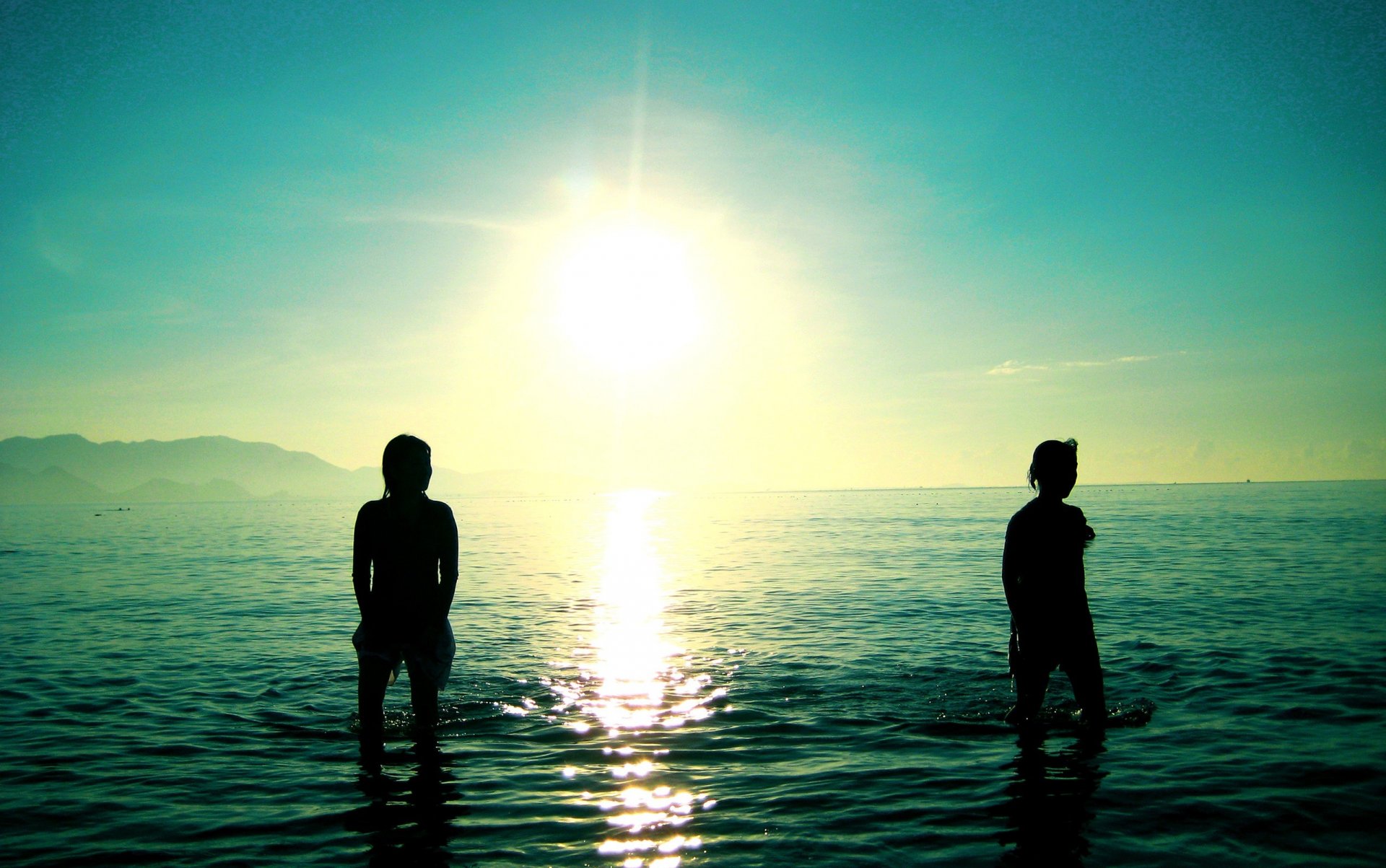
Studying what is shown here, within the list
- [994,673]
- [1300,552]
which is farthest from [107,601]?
[1300,552]

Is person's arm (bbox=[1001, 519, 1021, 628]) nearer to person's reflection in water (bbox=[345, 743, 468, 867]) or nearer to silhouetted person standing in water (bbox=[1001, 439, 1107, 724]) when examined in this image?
silhouetted person standing in water (bbox=[1001, 439, 1107, 724])

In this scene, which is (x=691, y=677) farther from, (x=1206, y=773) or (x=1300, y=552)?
(x=1300, y=552)

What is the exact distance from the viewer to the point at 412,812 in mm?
6441

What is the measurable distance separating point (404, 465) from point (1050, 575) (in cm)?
583

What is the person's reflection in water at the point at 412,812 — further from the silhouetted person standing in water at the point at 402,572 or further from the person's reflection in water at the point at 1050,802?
the person's reflection in water at the point at 1050,802

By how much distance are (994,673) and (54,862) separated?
10.6 metres

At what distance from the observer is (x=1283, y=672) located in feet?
38.0

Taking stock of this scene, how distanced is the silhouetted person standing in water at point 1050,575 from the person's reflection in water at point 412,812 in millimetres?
5115

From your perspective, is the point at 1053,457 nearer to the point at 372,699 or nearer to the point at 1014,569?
the point at 1014,569

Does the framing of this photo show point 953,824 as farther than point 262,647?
No

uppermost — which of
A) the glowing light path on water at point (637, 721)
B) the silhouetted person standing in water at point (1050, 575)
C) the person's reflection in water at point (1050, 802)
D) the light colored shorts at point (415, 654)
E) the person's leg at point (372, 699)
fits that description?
the silhouetted person standing in water at point (1050, 575)

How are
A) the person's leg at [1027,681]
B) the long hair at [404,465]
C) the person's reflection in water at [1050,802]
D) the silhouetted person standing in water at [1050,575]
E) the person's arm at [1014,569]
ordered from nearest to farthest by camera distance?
the person's reflection in water at [1050,802], the long hair at [404,465], the silhouetted person standing in water at [1050,575], the person's arm at [1014,569], the person's leg at [1027,681]

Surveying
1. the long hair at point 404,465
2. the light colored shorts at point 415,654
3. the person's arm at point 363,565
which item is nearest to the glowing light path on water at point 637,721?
the light colored shorts at point 415,654

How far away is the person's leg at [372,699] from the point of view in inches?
277
